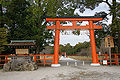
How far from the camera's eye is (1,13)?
13.9 metres

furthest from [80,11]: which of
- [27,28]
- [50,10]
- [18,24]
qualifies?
[18,24]

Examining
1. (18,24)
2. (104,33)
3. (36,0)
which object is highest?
(36,0)

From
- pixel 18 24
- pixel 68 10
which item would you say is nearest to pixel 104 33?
pixel 68 10

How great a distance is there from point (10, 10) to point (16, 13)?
4.97 ft

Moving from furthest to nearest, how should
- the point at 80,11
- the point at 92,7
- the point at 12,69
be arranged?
the point at 80,11, the point at 92,7, the point at 12,69

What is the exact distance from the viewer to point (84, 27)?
13.1m

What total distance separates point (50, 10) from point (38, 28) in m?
2.76

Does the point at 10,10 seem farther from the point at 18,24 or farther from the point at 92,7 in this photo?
the point at 92,7

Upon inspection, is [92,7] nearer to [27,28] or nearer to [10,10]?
[27,28]

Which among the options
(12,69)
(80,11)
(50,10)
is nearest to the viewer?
(12,69)

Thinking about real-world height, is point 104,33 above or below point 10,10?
below

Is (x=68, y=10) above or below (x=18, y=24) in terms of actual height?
above

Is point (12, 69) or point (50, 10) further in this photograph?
point (50, 10)

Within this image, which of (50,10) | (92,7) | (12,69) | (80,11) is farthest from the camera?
(80,11)
